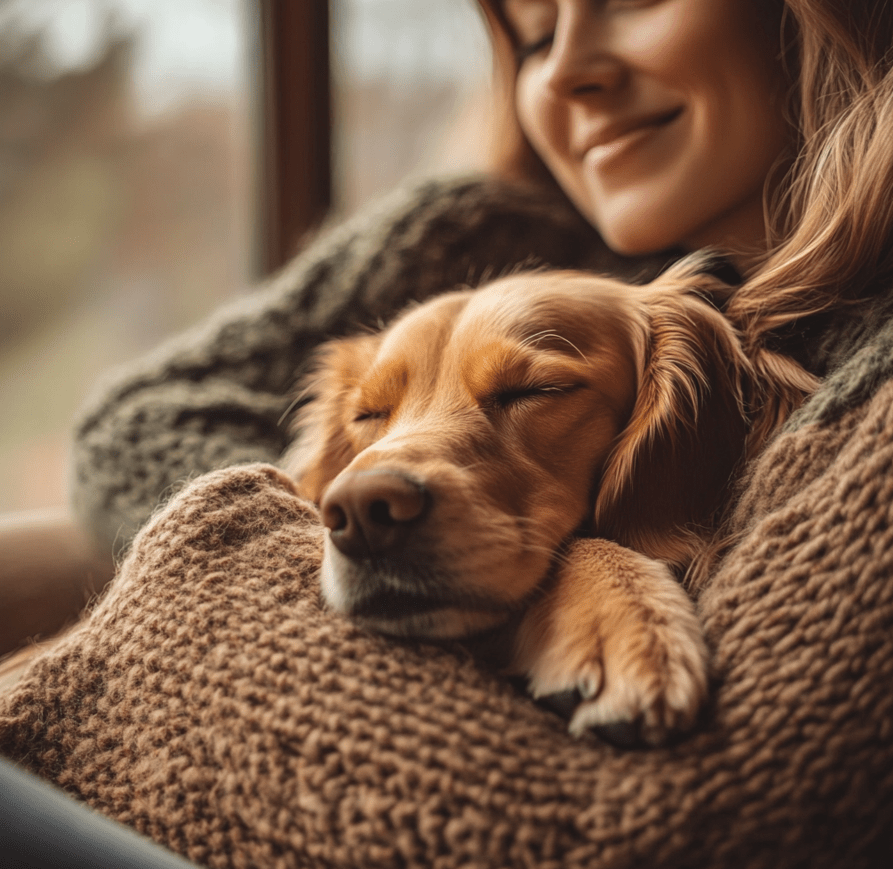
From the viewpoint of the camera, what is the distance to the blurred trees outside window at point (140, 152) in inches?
77.4

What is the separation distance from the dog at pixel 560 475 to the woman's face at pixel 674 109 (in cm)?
10

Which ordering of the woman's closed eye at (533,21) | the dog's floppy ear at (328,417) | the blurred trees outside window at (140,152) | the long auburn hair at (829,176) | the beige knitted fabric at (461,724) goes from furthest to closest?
the blurred trees outside window at (140,152)
the woman's closed eye at (533,21)
the dog's floppy ear at (328,417)
the long auburn hair at (829,176)
the beige knitted fabric at (461,724)

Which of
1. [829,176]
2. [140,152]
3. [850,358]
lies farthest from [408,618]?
[140,152]

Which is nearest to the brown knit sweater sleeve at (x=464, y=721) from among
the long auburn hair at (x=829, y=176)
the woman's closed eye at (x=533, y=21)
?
the long auburn hair at (x=829, y=176)

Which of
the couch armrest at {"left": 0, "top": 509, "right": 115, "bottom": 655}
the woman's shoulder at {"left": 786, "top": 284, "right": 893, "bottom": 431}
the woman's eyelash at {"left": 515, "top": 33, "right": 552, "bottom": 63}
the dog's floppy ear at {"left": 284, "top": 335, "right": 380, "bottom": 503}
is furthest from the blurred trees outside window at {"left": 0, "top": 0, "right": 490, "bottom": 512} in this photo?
the woman's shoulder at {"left": 786, "top": 284, "right": 893, "bottom": 431}

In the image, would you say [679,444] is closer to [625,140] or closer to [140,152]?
[625,140]

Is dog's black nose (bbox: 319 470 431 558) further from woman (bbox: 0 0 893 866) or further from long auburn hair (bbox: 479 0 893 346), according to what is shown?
long auburn hair (bbox: 479 0 893 346)

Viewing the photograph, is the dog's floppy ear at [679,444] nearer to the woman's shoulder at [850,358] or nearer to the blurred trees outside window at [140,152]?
the woman's shoulder at [850,358]

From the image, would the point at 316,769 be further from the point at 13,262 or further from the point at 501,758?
the point at 13,262

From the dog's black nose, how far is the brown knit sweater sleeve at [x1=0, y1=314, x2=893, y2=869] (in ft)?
0.32

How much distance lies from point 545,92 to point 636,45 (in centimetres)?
19

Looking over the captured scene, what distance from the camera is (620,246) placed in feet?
4.12

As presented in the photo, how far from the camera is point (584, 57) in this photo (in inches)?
45.1

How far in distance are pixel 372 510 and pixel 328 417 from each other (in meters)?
0.57
